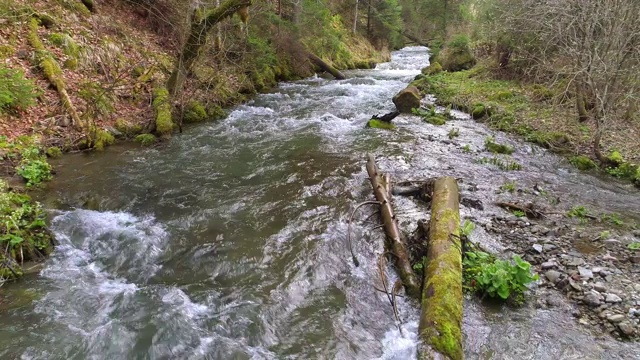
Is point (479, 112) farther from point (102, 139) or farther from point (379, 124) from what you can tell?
point (102, 139)

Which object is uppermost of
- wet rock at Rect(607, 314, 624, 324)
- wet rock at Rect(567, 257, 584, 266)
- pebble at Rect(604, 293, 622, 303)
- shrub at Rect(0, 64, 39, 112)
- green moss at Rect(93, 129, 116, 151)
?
shrub at Rect(0, 64, 39, 112)

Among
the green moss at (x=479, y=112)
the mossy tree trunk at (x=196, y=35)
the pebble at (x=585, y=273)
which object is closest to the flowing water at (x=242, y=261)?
the pebble at (x=585, y=273)

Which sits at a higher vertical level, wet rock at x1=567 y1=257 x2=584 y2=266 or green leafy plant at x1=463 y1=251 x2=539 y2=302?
green leafy plant at x1=463 y1=251 x2=539 y2=302

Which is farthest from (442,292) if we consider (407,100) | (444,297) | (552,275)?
(407,100)

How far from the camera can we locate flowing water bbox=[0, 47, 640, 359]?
3.93 m

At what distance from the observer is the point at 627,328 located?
13.0 feet

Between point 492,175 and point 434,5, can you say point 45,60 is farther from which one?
point 434,5

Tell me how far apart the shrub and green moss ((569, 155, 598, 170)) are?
491 inches

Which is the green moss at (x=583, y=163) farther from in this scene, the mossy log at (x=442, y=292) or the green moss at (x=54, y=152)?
the green moss at (x=54, y=152)

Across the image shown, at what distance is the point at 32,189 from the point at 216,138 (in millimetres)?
4646

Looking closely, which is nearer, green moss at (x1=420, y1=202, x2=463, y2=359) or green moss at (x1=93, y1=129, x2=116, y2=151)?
green moss at (x1=420, y1=202, x2=463, y2=359)

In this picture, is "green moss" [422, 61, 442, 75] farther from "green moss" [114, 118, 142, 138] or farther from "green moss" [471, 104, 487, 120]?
"green moss" [114, 118, 142, 138]

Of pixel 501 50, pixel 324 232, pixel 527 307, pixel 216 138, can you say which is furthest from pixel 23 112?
pixel 501 50

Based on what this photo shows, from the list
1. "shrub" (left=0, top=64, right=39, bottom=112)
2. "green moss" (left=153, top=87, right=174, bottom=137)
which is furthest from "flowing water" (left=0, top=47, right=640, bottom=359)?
"shrub" (left=0, top=64, right=39, bottom=112)
